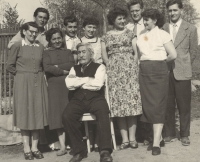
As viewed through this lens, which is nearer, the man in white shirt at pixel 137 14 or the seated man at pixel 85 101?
the seated man at pixel 85 101

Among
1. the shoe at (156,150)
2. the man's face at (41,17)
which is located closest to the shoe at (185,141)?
the shoe at (156,150)

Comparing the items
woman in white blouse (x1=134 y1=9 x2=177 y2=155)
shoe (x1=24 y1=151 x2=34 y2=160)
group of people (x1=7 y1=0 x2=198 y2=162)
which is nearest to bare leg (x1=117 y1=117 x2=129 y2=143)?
group of people (x1=7 y1=0 x2=198 y2=162)

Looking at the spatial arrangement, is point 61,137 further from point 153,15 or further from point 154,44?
point 153,15

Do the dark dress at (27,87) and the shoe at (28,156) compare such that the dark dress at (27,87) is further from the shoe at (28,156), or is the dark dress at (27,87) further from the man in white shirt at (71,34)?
the man in white shirt at (71,34)

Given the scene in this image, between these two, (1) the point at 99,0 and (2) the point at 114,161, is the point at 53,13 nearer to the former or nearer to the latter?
(1) the point at 99,0

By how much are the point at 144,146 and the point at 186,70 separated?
1.44 meters

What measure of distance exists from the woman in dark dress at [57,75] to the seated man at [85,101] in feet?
0.50

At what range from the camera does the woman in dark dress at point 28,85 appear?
446 cm

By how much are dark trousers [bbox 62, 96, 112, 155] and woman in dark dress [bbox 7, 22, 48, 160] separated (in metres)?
0.45

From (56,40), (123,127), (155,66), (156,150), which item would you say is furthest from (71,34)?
(156,150)

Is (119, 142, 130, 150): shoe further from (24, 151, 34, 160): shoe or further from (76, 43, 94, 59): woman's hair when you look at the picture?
(76, 43, 94, 59): woman's hair

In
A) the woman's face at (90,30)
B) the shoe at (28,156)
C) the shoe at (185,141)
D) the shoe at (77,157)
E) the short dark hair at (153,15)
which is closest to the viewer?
the shoe at (77,157)

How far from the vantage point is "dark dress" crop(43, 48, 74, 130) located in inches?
180

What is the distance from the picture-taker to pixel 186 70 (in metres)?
4.79
